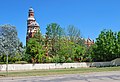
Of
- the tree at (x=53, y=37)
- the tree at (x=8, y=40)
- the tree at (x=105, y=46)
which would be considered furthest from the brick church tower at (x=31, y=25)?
the tree at (x=8, y=40)

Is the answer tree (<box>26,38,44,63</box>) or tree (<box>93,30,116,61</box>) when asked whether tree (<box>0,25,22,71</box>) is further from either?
tree (<box>93,30,116,61</box>)

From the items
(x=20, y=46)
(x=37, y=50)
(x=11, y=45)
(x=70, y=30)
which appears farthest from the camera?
(x=70, y=30)

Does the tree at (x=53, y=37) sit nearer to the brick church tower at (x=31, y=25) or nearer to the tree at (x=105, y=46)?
the tree at (x=105, y=46)

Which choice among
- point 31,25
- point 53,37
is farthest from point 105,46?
point 31,25

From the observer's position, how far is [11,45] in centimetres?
4903

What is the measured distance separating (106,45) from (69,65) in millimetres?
11683

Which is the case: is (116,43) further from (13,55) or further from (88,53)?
Answer: (13,55)

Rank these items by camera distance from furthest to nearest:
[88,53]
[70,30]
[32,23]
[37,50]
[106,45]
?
[32,23] < [70,30] < [88,53] < [106,45] < [37,50]

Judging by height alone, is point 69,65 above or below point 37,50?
below

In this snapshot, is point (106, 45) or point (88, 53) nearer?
point (106, 45)

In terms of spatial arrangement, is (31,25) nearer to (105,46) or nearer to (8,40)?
(105,46)

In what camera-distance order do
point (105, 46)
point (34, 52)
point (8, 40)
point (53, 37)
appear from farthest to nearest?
point (53, 37)
point (105, 46)
point (34, 52)
point (8, 40)

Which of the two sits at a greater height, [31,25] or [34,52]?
[31,25]

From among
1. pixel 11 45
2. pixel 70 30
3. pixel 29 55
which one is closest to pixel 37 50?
pixel 29 55
